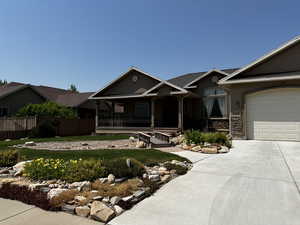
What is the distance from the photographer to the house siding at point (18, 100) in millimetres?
23734

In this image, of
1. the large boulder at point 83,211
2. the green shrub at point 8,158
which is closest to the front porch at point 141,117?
the green shrub at point 8,158

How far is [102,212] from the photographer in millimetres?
3342

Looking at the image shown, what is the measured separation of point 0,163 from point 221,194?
6.54 meters

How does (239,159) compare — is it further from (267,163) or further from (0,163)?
(0,163)

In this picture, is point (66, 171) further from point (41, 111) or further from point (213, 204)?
point (41, 111)

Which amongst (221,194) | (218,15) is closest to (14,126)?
(218,15)

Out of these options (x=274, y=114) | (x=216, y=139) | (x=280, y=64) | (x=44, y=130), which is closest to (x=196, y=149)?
(x=216, y=139)

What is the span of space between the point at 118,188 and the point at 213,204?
5.81 ft

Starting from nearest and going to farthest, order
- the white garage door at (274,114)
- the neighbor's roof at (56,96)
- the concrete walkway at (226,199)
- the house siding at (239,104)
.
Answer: the concrete walkway at (226,199)
the white garage door at (274,114)
the house siding at (239,104)
the neighbor's roof at (56,96)

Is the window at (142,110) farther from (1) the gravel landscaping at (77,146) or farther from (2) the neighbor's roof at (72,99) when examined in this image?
(2) the neighbor's roof at (72,99)

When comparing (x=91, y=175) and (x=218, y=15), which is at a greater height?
(x=218, y=15)

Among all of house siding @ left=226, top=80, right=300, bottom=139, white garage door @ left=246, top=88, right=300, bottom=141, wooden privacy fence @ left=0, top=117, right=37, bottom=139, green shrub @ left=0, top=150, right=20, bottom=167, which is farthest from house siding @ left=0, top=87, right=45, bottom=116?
white garage door @ left=246, top=88, right=300, bottom=141

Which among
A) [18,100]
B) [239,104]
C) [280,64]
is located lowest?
[239,104]

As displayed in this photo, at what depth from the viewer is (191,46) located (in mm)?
17812
